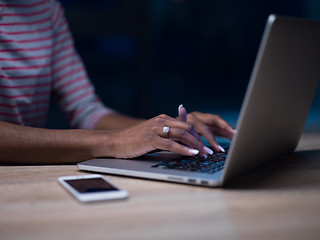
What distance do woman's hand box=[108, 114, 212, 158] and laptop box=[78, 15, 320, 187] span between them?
0.02m

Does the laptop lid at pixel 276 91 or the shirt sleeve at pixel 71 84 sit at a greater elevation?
the laptop lid at pixel 276 91

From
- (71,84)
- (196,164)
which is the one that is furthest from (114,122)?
(196,164)

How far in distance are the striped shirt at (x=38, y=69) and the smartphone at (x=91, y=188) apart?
0.72 meters

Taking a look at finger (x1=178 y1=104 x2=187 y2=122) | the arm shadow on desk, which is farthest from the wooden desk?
finger (x1=178 y1=104 x2=187 y2=122)

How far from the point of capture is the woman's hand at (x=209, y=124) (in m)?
0.99

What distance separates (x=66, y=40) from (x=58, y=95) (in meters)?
0.22

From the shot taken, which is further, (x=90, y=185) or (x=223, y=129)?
(x=223, y=129)

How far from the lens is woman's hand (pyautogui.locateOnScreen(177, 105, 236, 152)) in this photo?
0.99 metres

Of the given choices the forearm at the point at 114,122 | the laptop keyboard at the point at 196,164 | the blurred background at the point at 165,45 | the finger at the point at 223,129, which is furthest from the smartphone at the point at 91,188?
the blurred background at the point at 165,45

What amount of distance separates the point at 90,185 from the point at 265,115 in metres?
0.35

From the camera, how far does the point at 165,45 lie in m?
4.95

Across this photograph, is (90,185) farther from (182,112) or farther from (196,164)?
(182,112)

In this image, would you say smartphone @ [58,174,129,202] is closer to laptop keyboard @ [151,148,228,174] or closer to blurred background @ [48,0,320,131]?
laptop keyboard @ [151,148,228,174]

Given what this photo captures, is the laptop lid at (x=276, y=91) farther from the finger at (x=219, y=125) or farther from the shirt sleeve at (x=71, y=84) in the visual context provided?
the shirt sleeve at (x=71, y=84)
